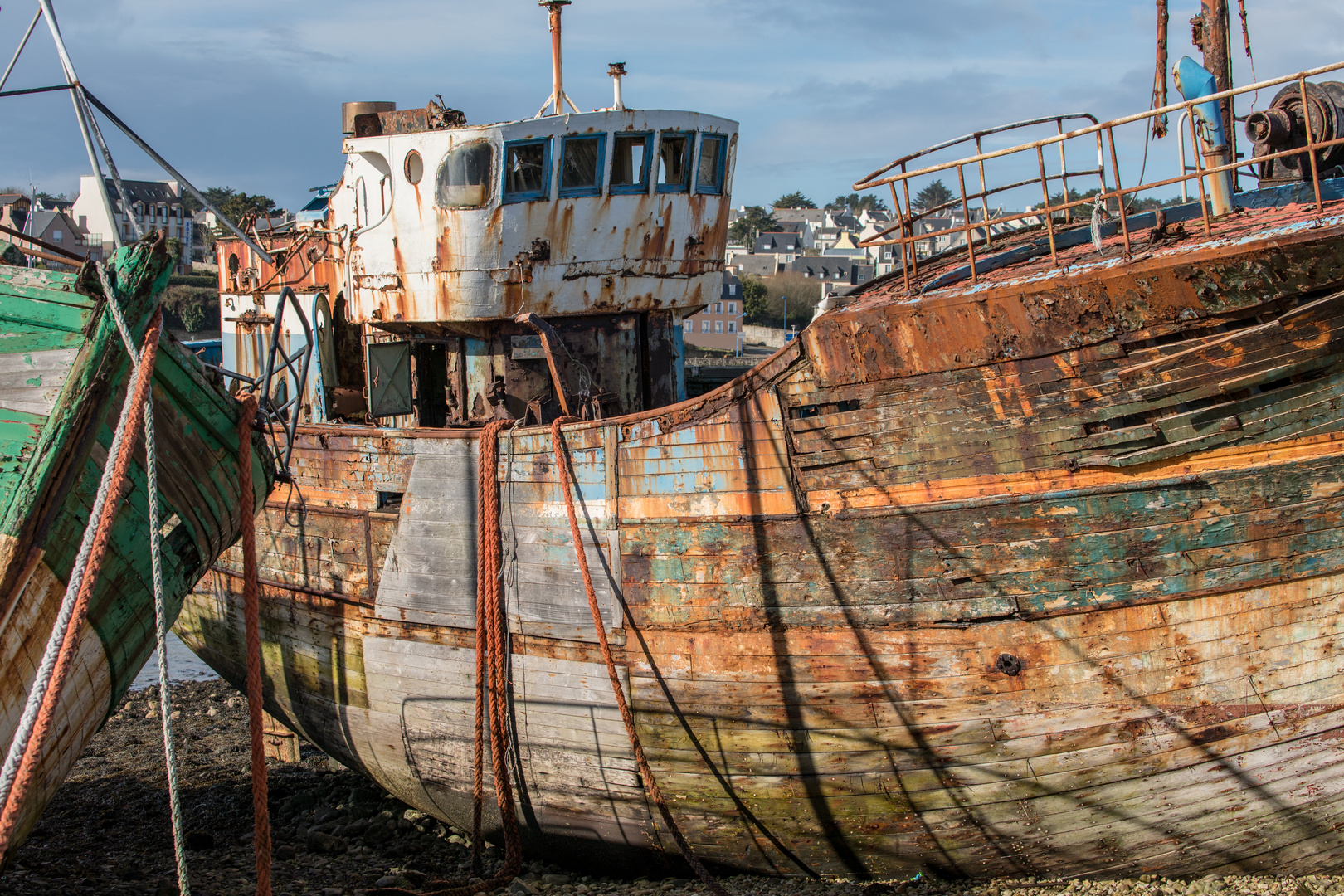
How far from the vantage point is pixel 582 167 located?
824cm

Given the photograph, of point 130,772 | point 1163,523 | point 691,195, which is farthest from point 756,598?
point 130,772

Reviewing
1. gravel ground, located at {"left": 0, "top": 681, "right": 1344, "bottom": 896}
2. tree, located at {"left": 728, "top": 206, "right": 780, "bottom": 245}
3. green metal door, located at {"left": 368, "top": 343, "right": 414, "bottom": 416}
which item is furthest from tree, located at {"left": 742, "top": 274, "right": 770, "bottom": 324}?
green metal door, located at {"left": 368, "top": 343, "right": 414, "bottom": 416}

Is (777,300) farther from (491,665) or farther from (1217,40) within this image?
(491,665)

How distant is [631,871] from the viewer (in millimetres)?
7336

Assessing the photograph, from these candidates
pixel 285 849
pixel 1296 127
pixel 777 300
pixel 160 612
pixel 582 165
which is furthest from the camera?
pixel 777 300

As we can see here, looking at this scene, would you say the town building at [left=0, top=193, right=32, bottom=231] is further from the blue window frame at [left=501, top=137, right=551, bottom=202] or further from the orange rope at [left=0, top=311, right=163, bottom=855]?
the blue window frame at [left=501, top=137, right=551, bottom=202]

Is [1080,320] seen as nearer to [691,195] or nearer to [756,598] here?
[756,598]

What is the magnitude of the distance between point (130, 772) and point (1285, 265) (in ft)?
35.9

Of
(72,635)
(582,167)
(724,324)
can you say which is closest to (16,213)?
(582,167)

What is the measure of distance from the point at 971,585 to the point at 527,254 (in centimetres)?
440

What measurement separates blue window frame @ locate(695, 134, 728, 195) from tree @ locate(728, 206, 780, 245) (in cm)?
9247

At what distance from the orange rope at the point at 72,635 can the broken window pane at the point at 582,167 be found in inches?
152

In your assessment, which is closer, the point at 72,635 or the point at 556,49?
the point at 72,635

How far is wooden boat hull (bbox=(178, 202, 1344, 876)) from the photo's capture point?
216 inches
